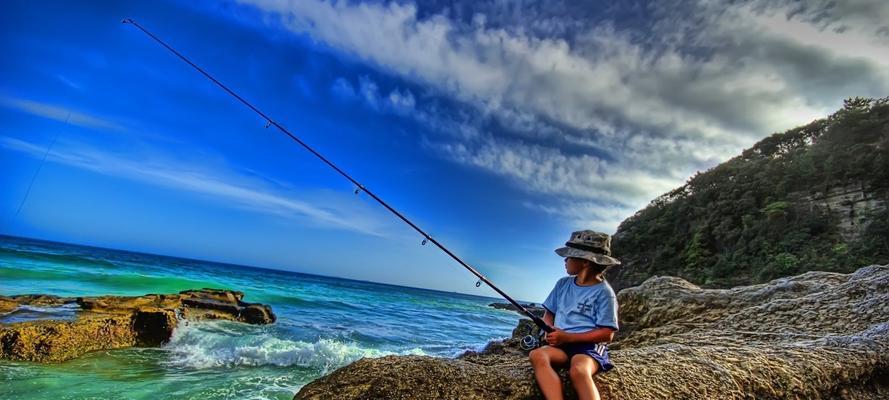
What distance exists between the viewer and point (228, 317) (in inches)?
658

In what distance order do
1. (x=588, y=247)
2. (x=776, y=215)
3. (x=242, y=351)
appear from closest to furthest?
(x=588, y=247) → (x=242, y=351) → (x=776, y=215)

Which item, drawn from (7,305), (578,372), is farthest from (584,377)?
(7,305)

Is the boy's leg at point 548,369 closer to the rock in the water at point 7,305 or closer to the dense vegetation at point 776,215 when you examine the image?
the rock in the water at point 7,305

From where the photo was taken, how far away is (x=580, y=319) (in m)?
3.03

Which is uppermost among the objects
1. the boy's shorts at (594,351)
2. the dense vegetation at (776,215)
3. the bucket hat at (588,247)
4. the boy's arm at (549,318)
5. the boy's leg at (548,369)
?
the dense vegetation at (776,215)

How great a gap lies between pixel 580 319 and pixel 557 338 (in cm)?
24

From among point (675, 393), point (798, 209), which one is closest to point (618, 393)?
point (675, 393)

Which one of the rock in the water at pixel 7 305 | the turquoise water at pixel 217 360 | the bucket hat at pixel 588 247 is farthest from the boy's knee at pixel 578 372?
the rock in the water at pixel 7 305

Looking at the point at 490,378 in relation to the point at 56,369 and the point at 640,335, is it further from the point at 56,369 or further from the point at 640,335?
the point at 56,369

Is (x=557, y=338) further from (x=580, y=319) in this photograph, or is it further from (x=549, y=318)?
(x=549, y=318)

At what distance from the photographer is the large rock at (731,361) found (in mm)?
2564

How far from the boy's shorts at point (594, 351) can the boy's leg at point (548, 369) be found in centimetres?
7

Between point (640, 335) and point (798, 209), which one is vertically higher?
point (798, 209)

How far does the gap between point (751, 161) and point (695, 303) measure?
2939 centimetres
